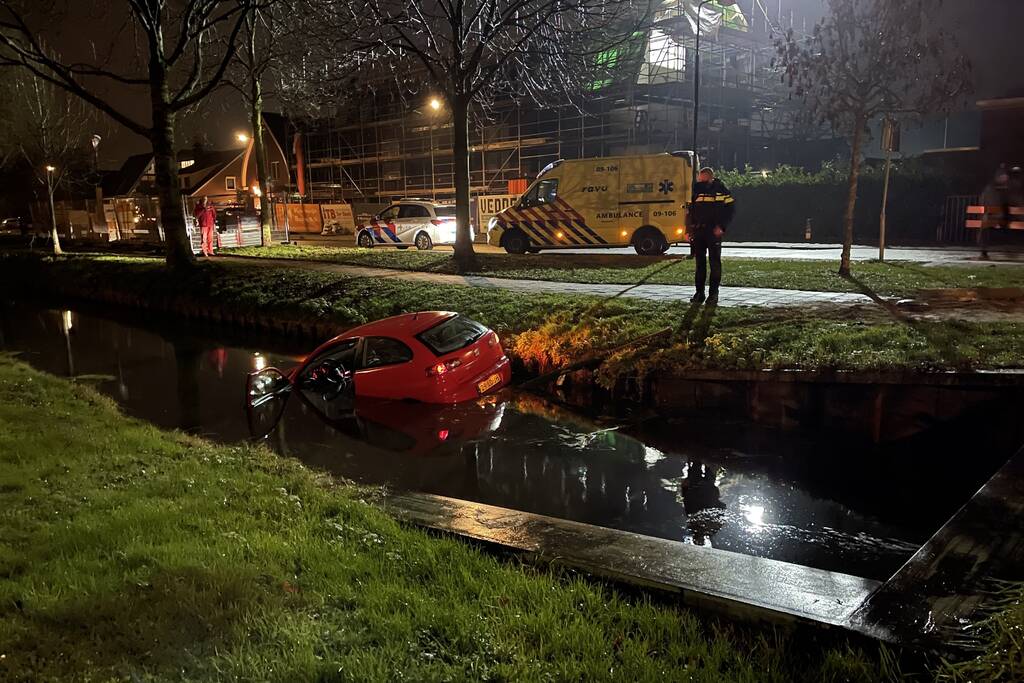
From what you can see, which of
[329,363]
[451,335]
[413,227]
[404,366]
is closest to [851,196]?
[451,335]

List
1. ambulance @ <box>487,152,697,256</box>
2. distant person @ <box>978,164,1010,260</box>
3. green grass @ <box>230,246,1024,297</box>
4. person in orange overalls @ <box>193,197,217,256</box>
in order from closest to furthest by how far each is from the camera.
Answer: green grass @ <box>230,246,1024,297</box>
distant person @ <box>978,164,1010,260</box>
ambulance @ <box>487,152,697,256</box>
person in orange overalls @ <box>193,197,217,256</box>

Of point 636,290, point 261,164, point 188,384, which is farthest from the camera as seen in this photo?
point 261,164

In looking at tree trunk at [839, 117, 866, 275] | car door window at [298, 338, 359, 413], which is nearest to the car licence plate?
car door window at [298, 338, 359, 413]

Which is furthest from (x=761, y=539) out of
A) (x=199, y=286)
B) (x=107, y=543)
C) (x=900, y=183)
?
(x=900, y=183)

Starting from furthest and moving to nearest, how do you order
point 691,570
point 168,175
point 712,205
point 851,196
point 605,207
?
point 168,175, point 605,207, point 851,196, point 712,205, point 691,570

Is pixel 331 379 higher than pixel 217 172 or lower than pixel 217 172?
lower

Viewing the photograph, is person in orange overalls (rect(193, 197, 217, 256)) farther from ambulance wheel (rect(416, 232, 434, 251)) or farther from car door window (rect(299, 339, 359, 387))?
car door window (rect(299, 339, 359, 387))

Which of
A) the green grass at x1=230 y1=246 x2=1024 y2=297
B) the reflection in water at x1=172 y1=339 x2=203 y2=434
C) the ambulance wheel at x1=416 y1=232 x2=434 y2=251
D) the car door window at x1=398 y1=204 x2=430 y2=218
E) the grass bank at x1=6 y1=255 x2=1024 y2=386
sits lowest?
the reflection in water at x1=172 y1=339 x2=203 y2=434

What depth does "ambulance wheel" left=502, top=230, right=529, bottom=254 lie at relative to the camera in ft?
70.7

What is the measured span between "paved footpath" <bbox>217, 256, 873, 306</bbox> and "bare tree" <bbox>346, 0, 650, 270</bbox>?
1915 mm

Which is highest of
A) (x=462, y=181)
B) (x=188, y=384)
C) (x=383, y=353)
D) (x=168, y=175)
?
(x=168, y=175)

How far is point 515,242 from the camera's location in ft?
71.3

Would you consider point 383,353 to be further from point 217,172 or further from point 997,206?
point 217,172

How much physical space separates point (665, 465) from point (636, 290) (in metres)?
6.22
